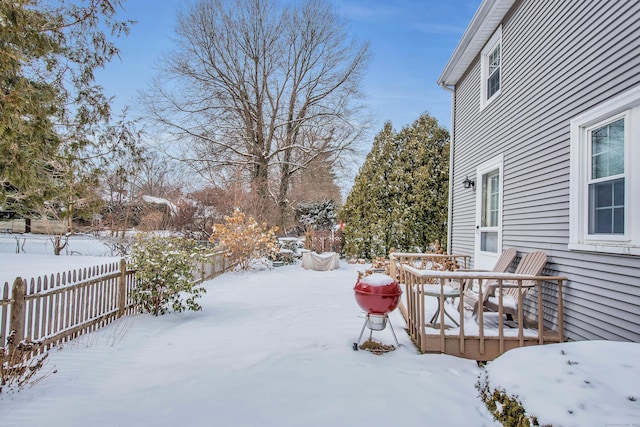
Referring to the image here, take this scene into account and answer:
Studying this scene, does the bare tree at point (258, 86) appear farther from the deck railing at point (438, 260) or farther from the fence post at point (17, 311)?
the fence post at point (17, 311)

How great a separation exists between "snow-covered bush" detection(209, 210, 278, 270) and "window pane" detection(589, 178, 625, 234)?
8701mm

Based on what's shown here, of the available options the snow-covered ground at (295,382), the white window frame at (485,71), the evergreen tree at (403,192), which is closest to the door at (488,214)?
the white window frame at (485,71)

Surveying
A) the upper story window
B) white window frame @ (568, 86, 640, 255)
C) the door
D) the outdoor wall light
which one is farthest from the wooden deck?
the upper story window

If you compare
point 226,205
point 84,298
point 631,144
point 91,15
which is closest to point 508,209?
point 631,144

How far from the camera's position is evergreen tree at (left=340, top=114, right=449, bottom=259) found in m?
12.2

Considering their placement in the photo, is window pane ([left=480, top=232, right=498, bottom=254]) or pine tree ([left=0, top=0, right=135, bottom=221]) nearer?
pine tree ([left=0, top=0, right=135, bottom=221])

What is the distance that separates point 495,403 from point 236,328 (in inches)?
145

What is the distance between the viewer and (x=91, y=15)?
15.5 ft

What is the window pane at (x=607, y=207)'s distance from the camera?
11.0 ft

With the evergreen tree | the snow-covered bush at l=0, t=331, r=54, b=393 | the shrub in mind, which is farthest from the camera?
the evergreen tree

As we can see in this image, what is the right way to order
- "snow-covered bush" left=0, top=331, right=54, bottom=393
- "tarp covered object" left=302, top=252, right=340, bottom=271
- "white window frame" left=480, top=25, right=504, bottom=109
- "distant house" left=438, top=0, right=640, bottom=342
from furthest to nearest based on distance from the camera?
"tarp covered object" left=302, top=252, right=340, bottom=271, "white window frame" left=480, top=25, right=504, bottom=109, "distant house" left=438, top=0, right=640, bottom=342, "snow-covered bush" left=0, top=331, right=54, bottom=393

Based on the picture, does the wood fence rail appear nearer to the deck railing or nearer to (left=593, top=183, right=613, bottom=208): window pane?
the deck railing

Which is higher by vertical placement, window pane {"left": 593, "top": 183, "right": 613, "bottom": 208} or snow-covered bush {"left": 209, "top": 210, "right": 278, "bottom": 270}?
window pane {"left": 593, "top": 183, "right": 613, "bottom": 208}

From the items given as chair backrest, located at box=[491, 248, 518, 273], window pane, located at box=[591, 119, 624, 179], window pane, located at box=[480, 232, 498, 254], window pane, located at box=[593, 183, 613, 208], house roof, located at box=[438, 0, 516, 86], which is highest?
house roof, located at box=[438, 0, 516, 86]
